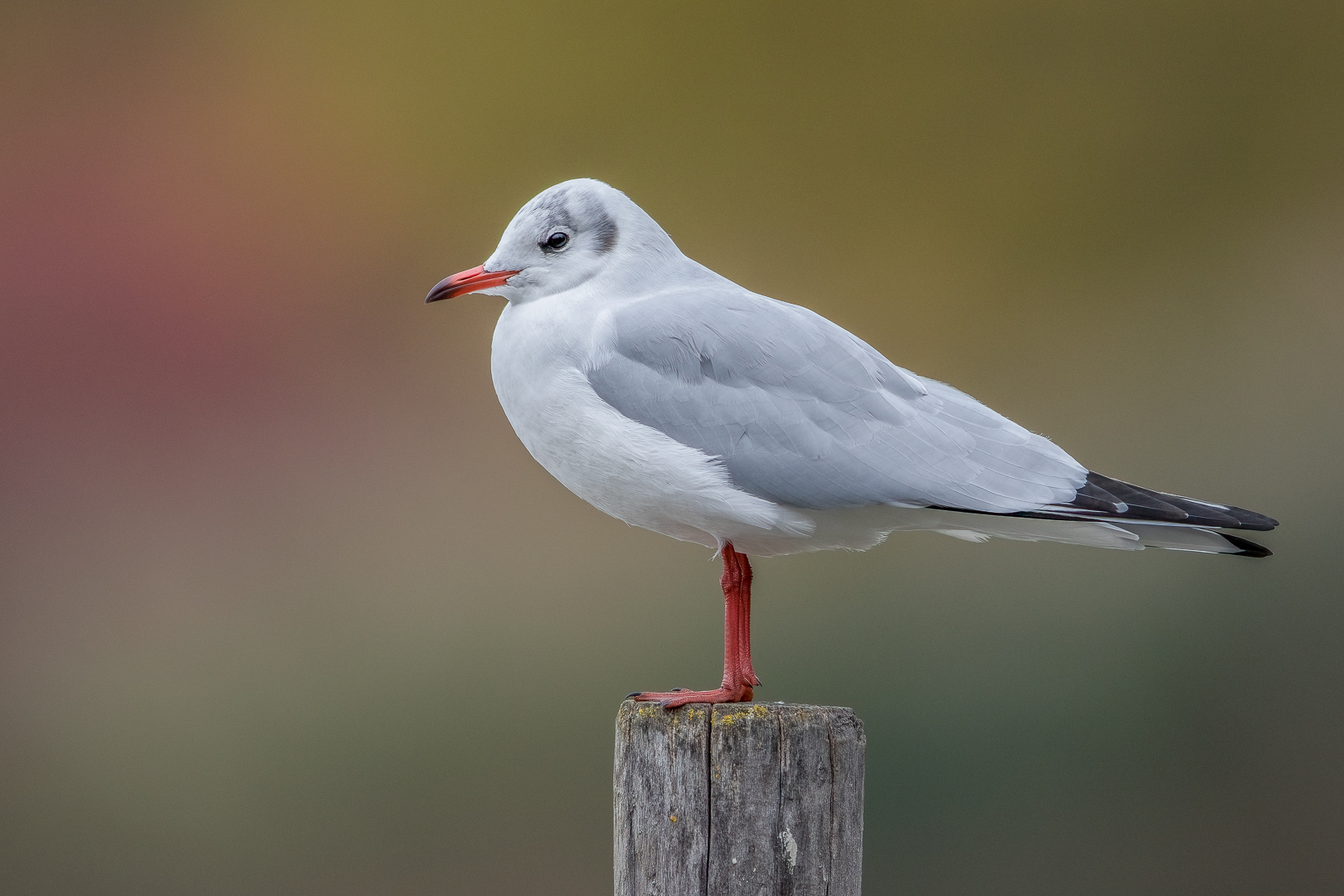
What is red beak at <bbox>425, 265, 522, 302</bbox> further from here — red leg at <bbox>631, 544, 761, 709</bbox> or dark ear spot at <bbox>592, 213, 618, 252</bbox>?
red leg at <bbox>631, 544, 761, 709</bbox>

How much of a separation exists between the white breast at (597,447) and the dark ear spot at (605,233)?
140 millimetres

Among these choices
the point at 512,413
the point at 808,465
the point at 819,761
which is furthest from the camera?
the point at 512,413

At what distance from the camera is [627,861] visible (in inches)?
83.7

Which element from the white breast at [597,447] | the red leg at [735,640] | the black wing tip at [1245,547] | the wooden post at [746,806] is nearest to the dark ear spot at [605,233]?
the white breast at [597,447]

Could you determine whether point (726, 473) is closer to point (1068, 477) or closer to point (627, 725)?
point (627, 725)

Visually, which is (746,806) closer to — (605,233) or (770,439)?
(770,439)

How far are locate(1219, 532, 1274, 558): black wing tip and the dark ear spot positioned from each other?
4.35 ft

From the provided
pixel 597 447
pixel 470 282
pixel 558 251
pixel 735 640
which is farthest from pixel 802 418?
pixel 470 282

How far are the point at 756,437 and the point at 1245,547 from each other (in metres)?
0.95

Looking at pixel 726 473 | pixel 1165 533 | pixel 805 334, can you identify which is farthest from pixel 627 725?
pixel 1165 533

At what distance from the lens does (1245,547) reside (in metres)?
2.31

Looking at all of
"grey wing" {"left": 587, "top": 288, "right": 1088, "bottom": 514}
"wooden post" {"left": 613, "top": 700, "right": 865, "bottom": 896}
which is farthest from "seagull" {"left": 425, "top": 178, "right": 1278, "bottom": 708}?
"wooden post" {"left": 613, "top": 700, "right": 865, "bottom": 896}

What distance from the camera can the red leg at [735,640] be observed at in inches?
94.3

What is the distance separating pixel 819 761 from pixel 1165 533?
→ 2.66 feet
